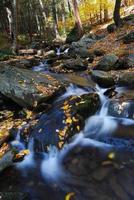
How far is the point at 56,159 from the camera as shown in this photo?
615 centimetres

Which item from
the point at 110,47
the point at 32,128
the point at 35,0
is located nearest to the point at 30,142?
the point at 32,128

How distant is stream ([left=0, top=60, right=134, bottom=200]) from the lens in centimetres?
500

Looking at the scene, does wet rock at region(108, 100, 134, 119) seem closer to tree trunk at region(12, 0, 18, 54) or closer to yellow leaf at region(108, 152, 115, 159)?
yellow leaf at region(108, 152, 115, 159)

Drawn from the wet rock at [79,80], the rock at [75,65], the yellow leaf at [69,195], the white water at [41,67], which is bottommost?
the yellow leaf at [69,195]

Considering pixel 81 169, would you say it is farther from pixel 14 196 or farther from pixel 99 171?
pixel 14 196

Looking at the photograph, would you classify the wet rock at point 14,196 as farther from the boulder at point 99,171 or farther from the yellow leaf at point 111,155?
the yellow leaf at point 111,155

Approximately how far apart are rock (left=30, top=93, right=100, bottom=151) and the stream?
0.10m

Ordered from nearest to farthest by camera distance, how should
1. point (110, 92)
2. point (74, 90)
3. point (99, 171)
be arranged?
point (99, 171)
point (110, 92)
point (74, 90)

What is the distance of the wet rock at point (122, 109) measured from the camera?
290 inches

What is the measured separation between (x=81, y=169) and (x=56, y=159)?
731mm

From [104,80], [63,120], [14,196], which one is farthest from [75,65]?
[14,196]

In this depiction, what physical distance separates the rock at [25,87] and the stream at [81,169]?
134 cm

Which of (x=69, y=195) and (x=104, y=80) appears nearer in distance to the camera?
(x=69, y=195)

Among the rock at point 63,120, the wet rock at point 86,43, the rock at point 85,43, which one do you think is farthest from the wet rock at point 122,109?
the rock at point 85,43
